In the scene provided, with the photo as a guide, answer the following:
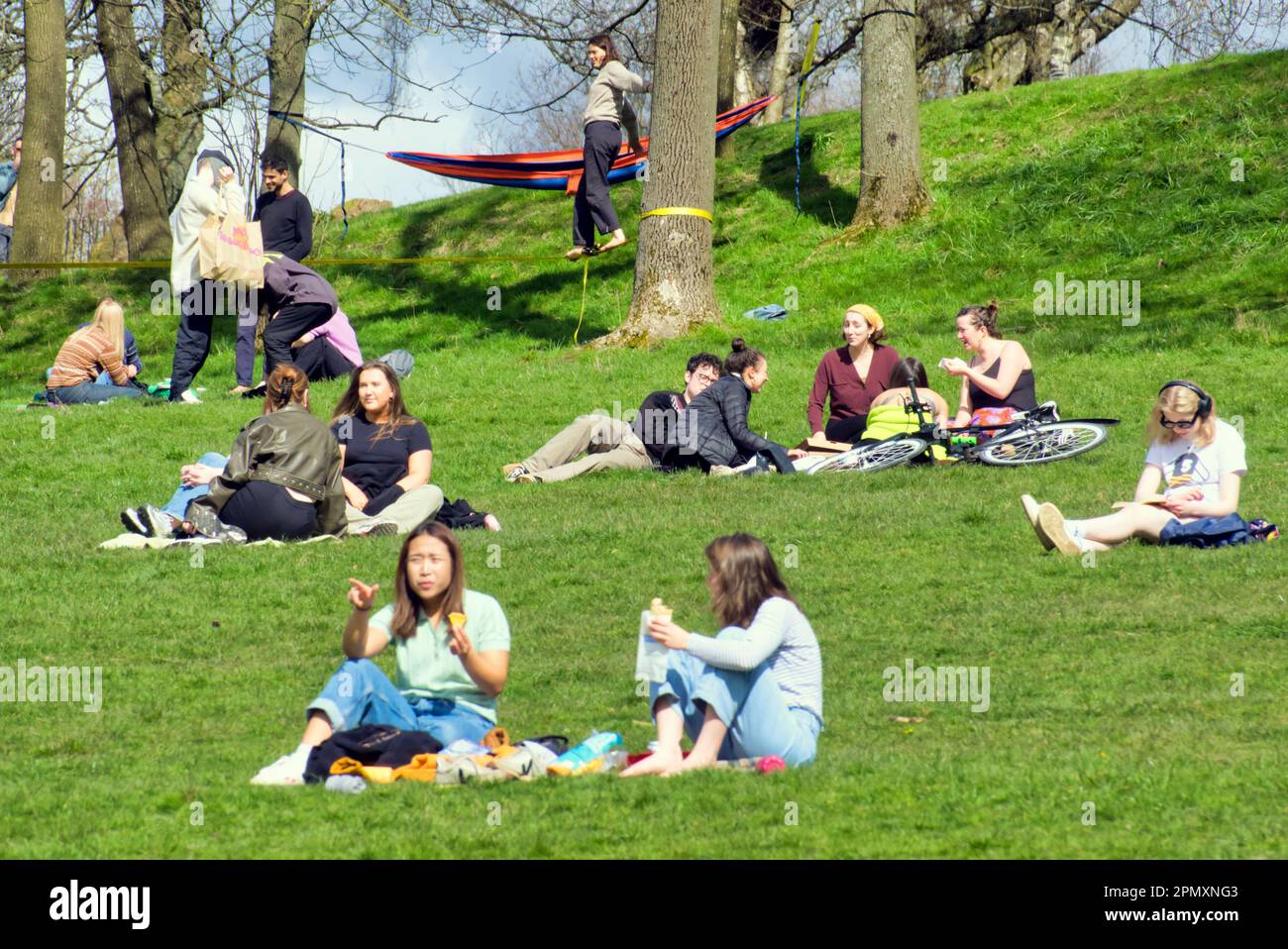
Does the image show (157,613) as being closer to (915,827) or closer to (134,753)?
(134,753)

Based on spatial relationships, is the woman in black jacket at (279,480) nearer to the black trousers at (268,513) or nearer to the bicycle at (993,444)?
the black trousers at (268,513)

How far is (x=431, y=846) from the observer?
4934 millimetres

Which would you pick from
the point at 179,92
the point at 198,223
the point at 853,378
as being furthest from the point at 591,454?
the point at 179,92

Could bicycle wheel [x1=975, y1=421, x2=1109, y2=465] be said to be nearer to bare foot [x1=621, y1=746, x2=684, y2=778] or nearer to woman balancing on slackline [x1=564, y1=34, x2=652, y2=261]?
woman balancing on slackline [x1=564, y1=34, x2=652, y2=261]

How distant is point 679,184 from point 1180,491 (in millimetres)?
8804

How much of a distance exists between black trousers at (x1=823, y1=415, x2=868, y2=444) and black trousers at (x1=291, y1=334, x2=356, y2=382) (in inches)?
202

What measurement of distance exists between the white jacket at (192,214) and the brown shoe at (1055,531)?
823 centimetres

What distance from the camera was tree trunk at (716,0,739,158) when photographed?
24.2 m

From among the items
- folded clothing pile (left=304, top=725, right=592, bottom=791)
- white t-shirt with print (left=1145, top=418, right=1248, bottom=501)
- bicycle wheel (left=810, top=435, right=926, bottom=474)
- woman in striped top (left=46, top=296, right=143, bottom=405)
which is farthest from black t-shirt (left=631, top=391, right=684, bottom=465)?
folded clothing pile (left=304, top=725, right=592, bottom=791)

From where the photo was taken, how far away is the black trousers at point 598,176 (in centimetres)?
1714

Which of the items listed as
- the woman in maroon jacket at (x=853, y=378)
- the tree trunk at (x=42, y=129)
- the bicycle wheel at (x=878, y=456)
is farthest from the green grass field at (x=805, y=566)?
the tree trunk at (x=42, y=129)

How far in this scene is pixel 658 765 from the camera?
5.76 meters

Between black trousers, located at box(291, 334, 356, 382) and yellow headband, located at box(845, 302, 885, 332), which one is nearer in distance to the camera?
yellow headband, located at box(845, 302, 885, 332)

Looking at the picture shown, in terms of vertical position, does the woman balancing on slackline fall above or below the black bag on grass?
above
